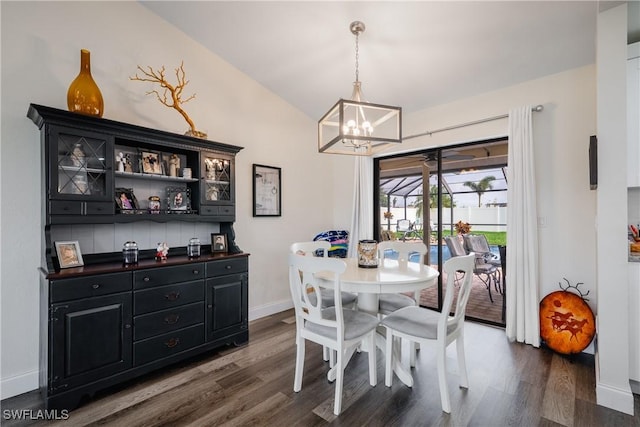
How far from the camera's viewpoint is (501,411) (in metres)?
1.82

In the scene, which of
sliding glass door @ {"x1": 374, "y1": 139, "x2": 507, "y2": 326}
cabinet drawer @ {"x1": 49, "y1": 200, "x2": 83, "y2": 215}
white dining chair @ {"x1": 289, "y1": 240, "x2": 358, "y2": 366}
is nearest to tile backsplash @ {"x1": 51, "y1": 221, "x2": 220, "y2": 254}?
cabinet drawer @ {"x1": 49, "y1": 200, "x2": 83, "y2": 215}

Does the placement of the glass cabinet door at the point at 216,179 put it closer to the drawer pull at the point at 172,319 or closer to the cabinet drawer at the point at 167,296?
the cabinet drawer at the point at 167,296

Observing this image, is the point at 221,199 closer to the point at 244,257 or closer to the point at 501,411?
the point at 244,257

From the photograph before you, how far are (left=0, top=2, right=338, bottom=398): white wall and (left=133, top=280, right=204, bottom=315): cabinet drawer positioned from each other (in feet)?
2.46

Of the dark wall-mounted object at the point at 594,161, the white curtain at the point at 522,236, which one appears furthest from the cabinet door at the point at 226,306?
the dark wall-mounted object at the point at 594,161

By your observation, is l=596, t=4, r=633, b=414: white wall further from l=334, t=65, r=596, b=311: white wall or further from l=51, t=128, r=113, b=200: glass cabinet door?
l=51, t=128, r=113, b=200: glass cabinet door

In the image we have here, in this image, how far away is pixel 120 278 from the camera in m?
2.09

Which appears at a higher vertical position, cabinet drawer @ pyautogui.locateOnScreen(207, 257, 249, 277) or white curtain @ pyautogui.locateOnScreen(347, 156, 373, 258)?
white curtain @ pyautogui.locateOnScreen(347, 156, 373, 258)

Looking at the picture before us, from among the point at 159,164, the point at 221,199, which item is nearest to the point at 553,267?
the point at 221,199

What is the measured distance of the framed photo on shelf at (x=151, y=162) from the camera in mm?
2549

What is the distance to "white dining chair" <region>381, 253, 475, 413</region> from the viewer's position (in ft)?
5.97

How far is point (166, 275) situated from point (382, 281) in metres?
1.70

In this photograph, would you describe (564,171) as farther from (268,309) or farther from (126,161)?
(126,161)

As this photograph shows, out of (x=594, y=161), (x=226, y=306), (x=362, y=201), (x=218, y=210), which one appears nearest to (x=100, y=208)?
(x=218, y=210)
